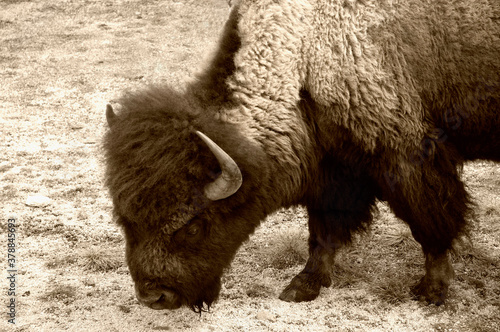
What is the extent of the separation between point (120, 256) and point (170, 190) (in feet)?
5.21

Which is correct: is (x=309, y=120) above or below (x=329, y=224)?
above

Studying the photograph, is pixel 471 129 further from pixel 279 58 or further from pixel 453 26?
pixel 279 58

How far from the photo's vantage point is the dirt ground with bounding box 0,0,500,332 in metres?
3.88

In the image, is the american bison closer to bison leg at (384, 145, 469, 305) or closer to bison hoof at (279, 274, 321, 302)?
bison leg at (384, 145, 469, 305)

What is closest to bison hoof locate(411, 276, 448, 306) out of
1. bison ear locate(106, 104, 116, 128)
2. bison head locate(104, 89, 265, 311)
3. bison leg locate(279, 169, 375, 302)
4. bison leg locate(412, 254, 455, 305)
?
bison leg locate(412, 254, 455, 305)

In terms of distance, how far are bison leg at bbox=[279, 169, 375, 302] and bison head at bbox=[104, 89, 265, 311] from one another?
28.0 inches

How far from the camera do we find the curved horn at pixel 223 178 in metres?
3.06

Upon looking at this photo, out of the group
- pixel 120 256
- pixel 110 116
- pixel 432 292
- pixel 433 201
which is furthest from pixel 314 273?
pixel 110 116

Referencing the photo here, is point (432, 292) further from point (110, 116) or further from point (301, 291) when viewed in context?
point (110, 116)

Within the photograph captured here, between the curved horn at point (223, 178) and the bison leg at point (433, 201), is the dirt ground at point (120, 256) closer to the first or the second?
the bison leg at point (433, 201)

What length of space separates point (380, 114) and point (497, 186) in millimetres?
2375

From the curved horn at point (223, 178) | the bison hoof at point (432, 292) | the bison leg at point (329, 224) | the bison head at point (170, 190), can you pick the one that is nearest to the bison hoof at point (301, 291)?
the bison leg at point (329, 224)

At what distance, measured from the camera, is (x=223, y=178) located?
3.15m

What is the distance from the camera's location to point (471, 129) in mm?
3723
